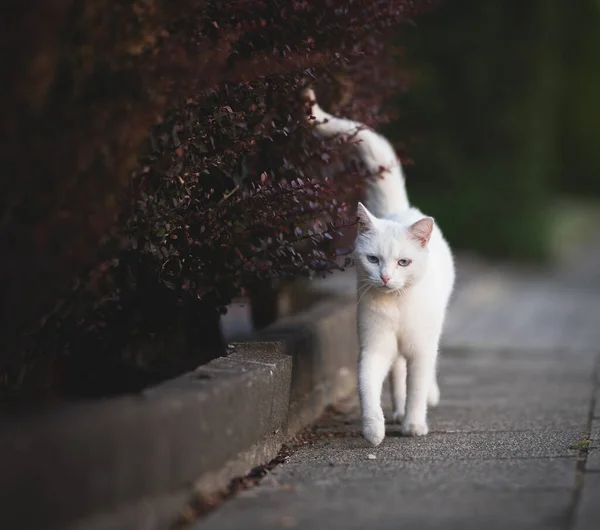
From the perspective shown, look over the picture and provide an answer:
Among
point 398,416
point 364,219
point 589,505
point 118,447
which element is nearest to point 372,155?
point 364,219

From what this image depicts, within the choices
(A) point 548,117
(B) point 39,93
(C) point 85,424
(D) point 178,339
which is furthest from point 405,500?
(A) point 548,117

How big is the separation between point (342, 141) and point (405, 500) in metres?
2.06

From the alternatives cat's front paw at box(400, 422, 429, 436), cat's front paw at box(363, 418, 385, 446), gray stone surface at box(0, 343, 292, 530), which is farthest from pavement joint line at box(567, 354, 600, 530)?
gray stone surface at box(0, 343, 292, 530)

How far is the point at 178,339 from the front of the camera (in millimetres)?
5824

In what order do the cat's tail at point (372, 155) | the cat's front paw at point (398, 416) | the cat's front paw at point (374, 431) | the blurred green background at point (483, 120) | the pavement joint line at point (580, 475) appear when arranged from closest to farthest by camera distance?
the pavement joint line at point (580, 475)
the cat's front paw at point (374, 431)
the cat's tail at point (372, 155)
the cat's front paw at point (398, 416)
the blurred green background at point (483, 120)

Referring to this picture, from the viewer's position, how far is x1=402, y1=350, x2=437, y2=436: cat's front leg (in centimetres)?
497

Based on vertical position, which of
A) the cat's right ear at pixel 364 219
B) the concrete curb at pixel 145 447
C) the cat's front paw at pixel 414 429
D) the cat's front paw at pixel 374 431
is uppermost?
the cat's right ear at pixel 364 219

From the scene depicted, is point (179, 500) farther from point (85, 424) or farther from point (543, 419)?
point (543, 419)

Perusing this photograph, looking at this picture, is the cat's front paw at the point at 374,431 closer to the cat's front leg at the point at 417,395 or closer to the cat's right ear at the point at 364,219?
the cat's front leg at the point at 417,395

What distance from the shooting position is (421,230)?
489cm

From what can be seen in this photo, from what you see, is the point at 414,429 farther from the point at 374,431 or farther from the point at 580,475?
the point at 580,475

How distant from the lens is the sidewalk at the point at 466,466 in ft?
11.0

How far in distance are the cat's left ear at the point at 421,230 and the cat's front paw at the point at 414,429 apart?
0.87 meters

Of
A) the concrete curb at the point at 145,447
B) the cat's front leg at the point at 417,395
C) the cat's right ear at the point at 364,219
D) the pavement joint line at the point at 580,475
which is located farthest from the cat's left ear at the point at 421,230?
the pavement joint line at the point at 580,475
